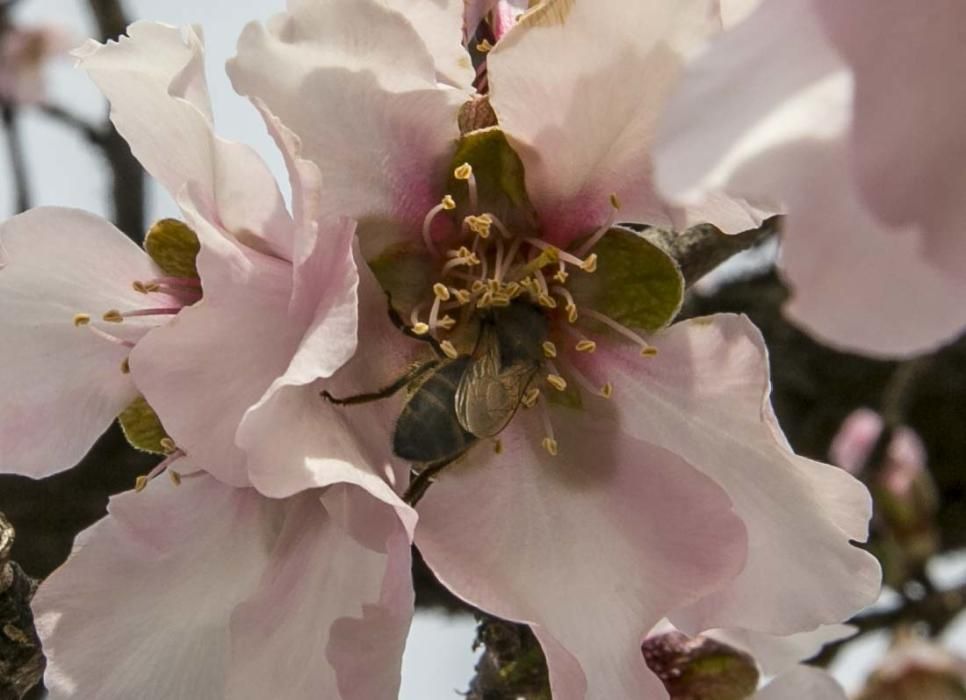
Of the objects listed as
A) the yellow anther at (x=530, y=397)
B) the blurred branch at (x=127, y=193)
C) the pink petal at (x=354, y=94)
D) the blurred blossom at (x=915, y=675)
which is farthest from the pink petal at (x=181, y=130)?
the blurred blossom at (x=915, y=675)

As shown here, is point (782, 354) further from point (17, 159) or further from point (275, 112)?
point (275, 112)

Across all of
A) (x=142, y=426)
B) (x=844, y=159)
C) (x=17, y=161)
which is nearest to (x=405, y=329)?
(x=142, y=426)

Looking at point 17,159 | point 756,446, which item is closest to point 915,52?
point 756,446

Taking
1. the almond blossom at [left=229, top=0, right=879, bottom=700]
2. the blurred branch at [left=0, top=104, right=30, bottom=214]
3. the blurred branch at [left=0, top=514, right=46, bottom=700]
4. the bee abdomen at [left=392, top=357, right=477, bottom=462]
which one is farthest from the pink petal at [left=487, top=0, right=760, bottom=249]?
the blurred branch at [left=0, top=104, right=30, bottom=214]

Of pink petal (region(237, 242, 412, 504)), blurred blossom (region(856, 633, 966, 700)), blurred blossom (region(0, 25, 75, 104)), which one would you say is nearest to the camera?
pink petal (region(237, 242, 412, 504))

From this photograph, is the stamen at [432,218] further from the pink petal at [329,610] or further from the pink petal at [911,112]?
the pink petal at [911,112]

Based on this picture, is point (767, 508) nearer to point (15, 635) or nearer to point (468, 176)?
point (468, 176)

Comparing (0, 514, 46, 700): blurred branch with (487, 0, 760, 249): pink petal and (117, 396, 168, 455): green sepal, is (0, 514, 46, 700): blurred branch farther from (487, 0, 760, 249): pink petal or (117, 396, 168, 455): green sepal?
(487, 0, 760, 249): pink petal
